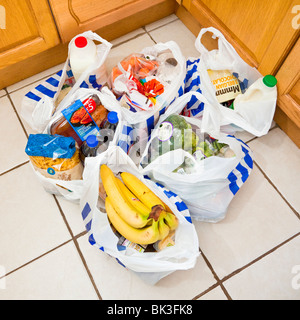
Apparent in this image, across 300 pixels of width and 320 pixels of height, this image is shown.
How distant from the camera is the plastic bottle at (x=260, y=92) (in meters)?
1.01

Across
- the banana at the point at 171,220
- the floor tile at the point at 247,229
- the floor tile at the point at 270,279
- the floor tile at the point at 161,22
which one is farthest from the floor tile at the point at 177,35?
the floor tile at the point at 270,279

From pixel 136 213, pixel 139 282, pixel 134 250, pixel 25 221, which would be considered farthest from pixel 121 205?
pixel 25 221

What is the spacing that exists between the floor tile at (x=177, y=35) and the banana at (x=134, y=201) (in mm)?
738

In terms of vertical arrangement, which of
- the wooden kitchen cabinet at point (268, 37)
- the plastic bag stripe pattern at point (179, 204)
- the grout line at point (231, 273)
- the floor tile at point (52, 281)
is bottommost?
the floor tile at point (52, 281)

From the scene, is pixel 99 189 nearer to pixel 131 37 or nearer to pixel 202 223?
pixel 202 223

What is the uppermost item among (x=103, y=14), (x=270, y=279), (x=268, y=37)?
(x=268, y=37)

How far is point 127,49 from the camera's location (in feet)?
4.43

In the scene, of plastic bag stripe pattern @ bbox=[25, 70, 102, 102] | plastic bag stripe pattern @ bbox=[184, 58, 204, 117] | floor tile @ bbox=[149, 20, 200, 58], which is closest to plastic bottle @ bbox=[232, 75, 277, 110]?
plastic bag stripe pattern @ bbox=[184, 58, 204, 117]

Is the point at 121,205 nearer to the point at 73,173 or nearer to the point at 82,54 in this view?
the point at 73,173

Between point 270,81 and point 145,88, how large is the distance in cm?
41

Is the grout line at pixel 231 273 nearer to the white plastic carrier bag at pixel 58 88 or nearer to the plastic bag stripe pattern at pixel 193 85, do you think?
the plastic bag stripe pattern at pixel 193 85

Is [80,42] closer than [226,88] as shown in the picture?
Yes

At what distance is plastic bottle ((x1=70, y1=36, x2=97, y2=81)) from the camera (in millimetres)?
1016

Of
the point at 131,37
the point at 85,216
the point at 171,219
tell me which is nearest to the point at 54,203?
the point at 85,216
